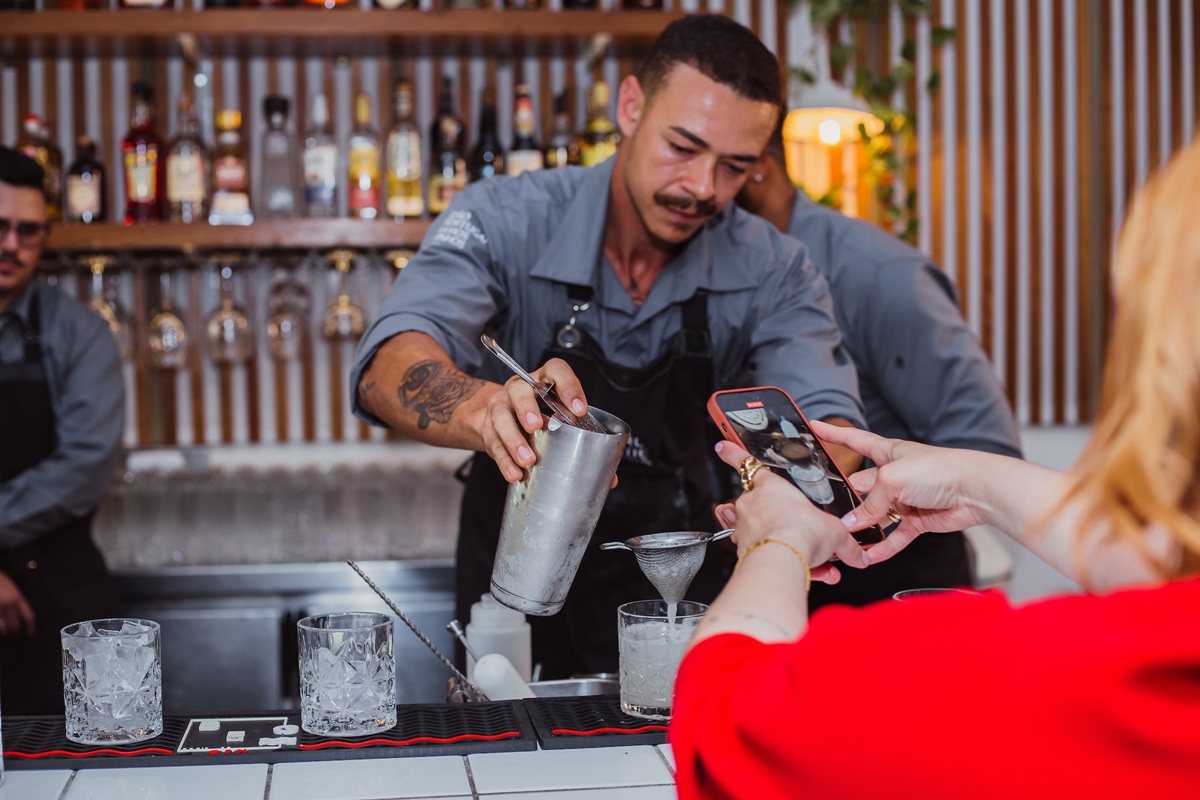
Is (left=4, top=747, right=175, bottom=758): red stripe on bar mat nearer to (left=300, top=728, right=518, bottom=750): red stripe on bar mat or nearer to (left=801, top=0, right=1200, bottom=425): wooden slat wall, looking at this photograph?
(left=300, top=728, right=518, bottom=750): red stripe on bar mat

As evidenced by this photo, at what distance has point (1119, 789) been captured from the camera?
541 mm

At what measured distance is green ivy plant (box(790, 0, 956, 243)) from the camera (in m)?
3.24

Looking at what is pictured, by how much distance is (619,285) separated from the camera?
1.88 metres

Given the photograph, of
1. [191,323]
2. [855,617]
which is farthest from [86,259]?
[855,617]

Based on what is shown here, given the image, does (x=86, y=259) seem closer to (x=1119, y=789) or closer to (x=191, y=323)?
(x=191, y=323)

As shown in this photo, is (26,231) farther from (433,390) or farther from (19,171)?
(433,390)

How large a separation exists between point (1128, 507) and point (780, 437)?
0.59 m

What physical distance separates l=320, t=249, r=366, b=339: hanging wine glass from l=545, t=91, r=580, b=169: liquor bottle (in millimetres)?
590

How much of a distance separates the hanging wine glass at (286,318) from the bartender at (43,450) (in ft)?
1.23

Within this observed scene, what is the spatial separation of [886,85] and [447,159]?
1324 mm

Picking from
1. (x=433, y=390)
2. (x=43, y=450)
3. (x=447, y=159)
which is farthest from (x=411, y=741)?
(x=447, y=159)

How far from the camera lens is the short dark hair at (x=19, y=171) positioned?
2.43 m

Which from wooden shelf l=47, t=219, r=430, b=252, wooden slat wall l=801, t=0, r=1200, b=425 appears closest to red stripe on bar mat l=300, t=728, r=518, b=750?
wooden shelf l=47, t=219, r=430, b=252

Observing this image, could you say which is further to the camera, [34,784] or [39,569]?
[39,569]
